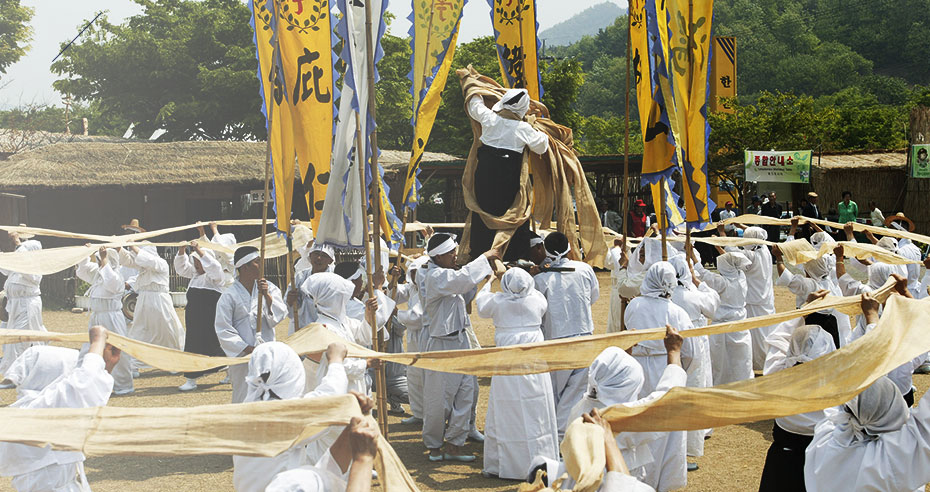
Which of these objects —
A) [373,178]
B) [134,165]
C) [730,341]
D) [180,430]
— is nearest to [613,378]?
[180,430]

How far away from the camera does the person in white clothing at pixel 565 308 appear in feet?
23.9

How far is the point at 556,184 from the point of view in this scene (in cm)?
848

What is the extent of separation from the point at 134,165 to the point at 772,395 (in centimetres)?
1990

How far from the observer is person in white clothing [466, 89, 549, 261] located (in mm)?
8109

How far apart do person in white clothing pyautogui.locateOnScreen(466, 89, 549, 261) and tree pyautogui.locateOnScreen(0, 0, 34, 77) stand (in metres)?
26.0

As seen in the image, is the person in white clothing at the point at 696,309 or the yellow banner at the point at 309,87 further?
the person in white clothing at the point at 696,309

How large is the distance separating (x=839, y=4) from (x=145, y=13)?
4483cm

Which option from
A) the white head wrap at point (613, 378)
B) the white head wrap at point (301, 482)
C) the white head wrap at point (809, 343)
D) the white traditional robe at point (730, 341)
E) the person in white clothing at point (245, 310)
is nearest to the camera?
the white head wrap at point (301, 482)

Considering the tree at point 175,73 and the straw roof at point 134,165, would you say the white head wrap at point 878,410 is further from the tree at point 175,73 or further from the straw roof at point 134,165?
the tree at point 175,73

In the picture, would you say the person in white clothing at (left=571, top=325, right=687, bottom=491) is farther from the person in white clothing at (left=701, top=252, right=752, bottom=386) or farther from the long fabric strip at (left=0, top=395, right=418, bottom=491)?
the person in white clothing at (left=701, top=252, right=752, bottom=386)

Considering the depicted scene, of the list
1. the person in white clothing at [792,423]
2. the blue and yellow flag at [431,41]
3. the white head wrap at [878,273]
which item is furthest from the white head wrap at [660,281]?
the white head wrap at [878,273]

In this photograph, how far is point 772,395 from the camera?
130 inches

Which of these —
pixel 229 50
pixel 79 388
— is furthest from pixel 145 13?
pixel 79 388

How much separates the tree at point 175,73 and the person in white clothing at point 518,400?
92.6 ft
